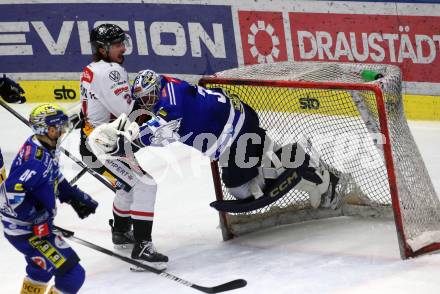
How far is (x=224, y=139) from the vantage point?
16.5 feet

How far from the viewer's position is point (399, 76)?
193 inches

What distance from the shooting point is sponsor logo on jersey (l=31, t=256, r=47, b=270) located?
419 cm

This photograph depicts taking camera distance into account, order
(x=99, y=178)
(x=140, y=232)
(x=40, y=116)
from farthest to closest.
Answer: (x=99, y=178)
(x=140, y=232)
(x=40, y=116)

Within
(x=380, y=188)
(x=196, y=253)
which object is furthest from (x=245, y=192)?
(x=380, y=188)

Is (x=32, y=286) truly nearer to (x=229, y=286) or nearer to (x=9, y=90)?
(x=229, y=286)

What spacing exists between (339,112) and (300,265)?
3.17ft

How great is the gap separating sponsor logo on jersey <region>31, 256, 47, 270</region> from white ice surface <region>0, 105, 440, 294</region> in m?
0.62

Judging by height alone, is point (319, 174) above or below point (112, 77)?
below

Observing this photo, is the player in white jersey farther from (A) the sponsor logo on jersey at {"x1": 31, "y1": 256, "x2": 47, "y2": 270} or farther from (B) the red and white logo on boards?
(B) the red and white logo on boards

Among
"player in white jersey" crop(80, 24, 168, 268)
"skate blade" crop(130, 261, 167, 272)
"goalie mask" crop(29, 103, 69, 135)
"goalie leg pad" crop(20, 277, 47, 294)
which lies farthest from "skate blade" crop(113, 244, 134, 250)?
"goalie mask" crop(29, 103, 69, 135)

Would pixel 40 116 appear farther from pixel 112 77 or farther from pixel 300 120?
pixel 300 120

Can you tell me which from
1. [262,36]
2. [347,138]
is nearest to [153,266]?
[347,138]

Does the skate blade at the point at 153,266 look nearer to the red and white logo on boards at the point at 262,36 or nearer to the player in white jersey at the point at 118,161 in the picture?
the player in white jersey at the point at 118,161

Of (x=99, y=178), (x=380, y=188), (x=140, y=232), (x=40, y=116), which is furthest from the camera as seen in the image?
(x=99, y=178)
